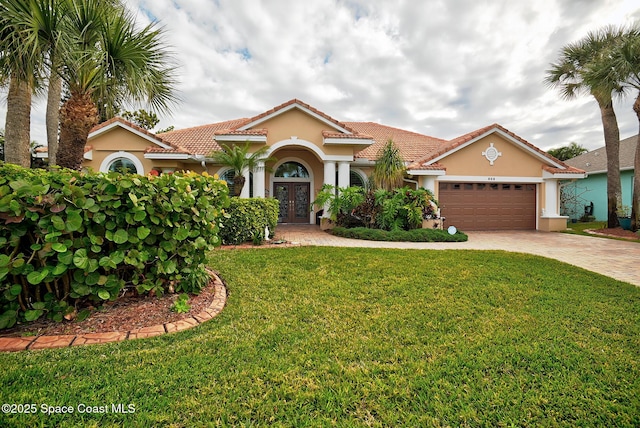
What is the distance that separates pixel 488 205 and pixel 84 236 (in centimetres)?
1707

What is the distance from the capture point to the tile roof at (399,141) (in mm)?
17328

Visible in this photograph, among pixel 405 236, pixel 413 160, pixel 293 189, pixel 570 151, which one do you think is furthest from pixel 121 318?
pixel 570 151

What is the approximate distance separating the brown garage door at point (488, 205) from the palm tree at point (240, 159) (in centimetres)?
964

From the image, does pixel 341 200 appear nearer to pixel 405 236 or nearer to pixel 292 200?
pixel 405 236

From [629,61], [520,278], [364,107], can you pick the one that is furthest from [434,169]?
[364,107]

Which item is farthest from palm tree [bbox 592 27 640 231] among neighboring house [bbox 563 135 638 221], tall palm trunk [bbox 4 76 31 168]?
tall palm trunk [bbox 4 76 31 168]

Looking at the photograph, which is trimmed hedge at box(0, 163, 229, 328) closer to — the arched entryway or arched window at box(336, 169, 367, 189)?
the arched entryway

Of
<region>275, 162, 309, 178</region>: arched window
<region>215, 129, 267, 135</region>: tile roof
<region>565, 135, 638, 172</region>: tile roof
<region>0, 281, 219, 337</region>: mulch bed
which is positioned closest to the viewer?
<region>0, 281, 219, 337</region>: mulch bed

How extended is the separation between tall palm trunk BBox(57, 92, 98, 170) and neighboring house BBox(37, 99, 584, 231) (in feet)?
20.7

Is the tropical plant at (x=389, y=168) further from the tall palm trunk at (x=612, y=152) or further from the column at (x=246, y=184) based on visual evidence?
the tall palm trunk at (x=612, y=152)

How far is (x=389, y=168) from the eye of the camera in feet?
47.0

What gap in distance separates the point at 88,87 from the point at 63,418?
7513 mm

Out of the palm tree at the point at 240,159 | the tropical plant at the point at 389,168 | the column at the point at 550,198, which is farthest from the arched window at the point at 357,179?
the column at the point at 550,198

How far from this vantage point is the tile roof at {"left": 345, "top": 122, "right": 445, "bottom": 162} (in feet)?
56.9
